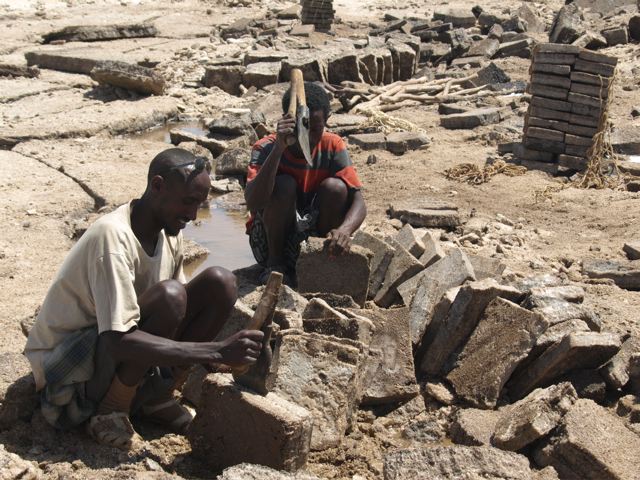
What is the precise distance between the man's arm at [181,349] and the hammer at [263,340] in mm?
90

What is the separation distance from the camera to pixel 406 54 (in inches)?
547

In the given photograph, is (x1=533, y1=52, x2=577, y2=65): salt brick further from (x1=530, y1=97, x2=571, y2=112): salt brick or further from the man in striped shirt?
the man in striped shirt

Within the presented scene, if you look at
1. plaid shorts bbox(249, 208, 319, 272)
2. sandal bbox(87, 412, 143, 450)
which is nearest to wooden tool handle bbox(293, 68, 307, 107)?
plaid shorts bbox(249, 208, 319, 272)

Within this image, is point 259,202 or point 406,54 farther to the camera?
point 406,54

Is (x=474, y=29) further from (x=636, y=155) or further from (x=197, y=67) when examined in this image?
(x=636, y=155)

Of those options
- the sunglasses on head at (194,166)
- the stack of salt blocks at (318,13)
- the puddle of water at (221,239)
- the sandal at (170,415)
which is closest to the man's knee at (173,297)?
the sunglasses on head at (194,166)

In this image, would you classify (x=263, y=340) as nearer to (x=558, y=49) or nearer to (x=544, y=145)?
(x=544, y=145)

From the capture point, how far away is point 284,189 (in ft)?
16.9

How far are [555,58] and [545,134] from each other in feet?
2.59

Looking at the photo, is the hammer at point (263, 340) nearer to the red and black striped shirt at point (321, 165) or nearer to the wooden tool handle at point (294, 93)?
the wooden tool handle at point (294, 93)

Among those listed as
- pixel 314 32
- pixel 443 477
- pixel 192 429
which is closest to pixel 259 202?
pixel 192 429

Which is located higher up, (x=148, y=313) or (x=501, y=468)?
(x=148, y=313)

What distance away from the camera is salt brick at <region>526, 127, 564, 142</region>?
869 centimetres

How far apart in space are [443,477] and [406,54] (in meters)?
11.5
